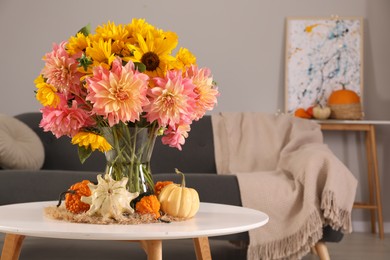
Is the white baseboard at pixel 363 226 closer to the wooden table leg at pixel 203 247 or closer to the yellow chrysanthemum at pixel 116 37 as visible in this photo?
the wooden table leg at pixel 203 247

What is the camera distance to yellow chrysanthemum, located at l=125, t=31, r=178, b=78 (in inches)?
70.2

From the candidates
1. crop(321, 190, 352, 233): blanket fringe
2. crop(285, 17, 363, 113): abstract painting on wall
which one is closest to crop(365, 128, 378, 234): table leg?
crop(285, 17, 363, 113): abstract painting on wall

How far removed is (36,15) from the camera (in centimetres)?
561

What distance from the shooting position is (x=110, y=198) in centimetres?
174

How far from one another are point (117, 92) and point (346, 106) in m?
3.66

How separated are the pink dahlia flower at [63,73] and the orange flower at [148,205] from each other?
0.32m

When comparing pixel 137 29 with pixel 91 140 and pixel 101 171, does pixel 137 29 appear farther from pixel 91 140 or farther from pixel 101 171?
pixel 101 171

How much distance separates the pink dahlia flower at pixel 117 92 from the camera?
169cm

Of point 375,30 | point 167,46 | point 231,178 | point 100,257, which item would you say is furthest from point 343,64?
point 167,46

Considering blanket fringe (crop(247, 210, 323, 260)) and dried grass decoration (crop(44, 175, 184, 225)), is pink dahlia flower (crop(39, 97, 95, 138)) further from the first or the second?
blanket fringe (crop(247, 210, 323, 260))

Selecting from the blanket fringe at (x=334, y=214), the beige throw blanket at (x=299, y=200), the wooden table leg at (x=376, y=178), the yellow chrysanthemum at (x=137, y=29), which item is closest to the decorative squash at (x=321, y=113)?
the wooden table leg at (x=376, y=178)

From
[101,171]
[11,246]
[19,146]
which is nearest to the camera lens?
[11,246]

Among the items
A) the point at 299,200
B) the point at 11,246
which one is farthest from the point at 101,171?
the point at 11,246

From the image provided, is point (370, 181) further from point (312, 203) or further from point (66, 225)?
point (66, 225)
